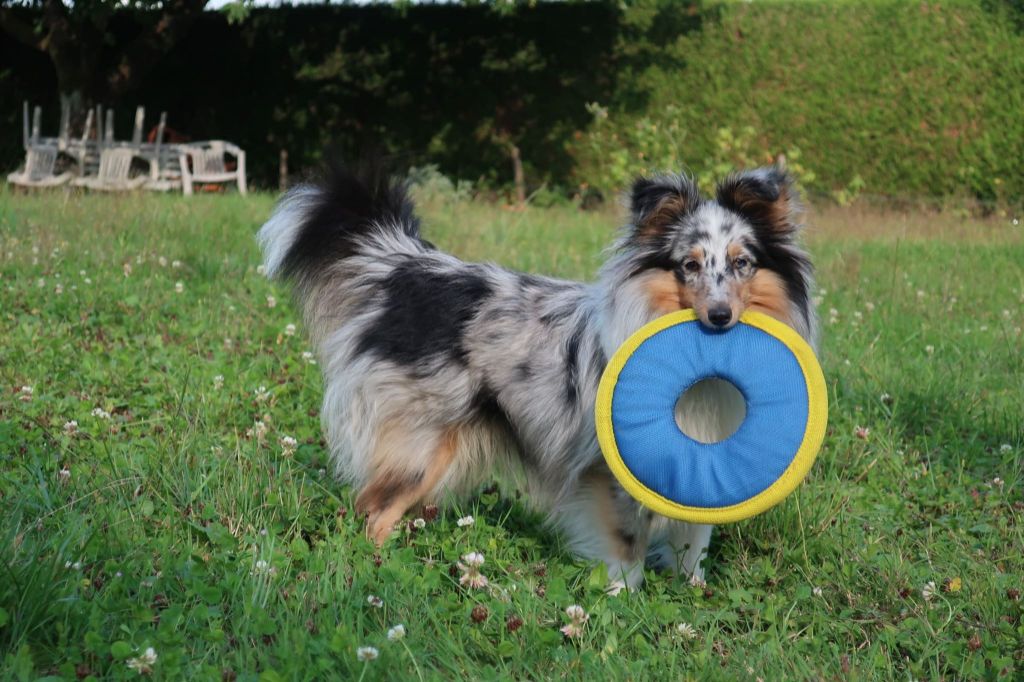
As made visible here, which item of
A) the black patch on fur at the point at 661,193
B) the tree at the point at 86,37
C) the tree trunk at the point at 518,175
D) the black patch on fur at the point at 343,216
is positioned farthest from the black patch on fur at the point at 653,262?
the tree at the point at 86,37

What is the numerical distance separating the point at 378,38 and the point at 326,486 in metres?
12.8

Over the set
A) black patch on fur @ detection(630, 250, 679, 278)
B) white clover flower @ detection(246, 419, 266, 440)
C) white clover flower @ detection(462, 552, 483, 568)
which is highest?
black patch on fur @ detection(630, 250, 679, 278)

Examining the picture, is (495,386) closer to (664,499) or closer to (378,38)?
(664,499)

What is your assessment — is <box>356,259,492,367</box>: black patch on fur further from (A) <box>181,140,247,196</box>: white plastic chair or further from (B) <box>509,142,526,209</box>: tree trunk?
(B) <box>509,142,526,209</box>: tree trunk

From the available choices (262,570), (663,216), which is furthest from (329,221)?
(262,570)

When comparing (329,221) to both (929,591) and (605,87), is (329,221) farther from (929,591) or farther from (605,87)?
(605,87)

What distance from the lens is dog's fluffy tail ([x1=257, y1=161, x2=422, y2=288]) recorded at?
14.9ft

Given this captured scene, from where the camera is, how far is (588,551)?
3.95 metres

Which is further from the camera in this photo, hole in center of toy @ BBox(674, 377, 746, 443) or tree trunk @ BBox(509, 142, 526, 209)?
tree trunk @ BBox(509, 142, 526, 209)

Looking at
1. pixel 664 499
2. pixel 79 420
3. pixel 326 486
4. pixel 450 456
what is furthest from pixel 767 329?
pixel 79 420

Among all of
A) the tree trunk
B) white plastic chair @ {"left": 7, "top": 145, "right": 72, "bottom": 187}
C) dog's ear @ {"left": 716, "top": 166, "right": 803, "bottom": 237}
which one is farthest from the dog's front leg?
the tree trunk

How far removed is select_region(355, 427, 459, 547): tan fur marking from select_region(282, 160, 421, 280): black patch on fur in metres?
0.92

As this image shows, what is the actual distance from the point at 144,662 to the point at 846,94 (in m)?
14.3

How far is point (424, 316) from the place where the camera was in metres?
4.24
